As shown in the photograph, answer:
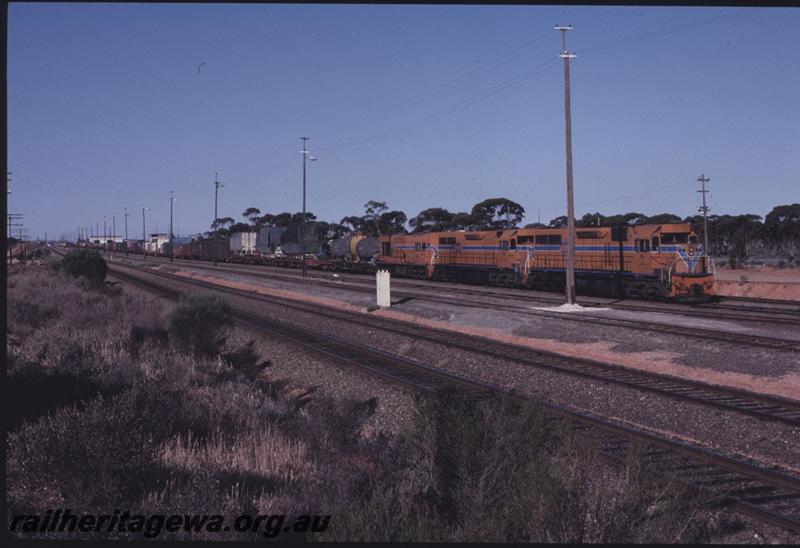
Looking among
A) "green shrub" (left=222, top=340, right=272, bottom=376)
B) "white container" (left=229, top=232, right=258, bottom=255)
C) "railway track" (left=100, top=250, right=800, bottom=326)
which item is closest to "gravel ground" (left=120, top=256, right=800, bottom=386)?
"railway track" (left=100, top=250, right=800, bottom=326)

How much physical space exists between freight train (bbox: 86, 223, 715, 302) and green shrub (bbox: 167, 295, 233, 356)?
18.9m

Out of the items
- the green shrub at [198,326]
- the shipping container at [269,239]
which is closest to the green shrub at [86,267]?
the green shrub at [198,326]

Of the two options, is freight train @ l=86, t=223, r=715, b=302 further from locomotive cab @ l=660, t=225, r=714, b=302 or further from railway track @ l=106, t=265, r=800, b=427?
railway track @ l=106, t=265, r=800, b=427

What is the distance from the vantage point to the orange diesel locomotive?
30234 mm

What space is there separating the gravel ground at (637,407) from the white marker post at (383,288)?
1165cm

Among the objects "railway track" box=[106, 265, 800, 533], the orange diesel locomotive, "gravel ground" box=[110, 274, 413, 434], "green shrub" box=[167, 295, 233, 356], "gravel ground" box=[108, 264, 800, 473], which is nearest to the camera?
"railway track" box=[106, 265, 800, 533]

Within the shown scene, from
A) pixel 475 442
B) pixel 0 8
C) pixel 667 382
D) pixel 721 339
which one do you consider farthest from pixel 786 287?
pixel 0 8

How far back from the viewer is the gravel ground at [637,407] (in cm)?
986

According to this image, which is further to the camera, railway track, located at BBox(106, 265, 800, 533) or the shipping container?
the shipping container

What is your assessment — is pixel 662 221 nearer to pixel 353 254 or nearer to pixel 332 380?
pixel 353 254

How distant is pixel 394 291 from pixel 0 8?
3458 cm

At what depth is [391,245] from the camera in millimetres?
55094

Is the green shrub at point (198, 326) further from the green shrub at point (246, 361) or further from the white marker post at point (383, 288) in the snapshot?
the white marker post at point (383, 288)

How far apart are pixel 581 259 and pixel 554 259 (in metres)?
2.07
